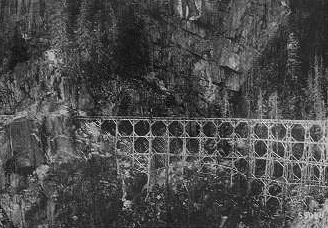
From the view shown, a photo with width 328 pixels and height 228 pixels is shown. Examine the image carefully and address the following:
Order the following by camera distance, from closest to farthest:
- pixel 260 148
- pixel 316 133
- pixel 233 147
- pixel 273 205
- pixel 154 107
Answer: pixel 316 133, pixel 273 205, pixel 233 147, pixel 260 148, pixel 154 107

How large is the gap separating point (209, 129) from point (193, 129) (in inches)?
24.8

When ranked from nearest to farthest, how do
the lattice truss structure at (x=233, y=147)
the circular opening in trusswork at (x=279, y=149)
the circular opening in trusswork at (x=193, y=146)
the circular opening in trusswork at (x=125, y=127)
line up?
1. the lattice truss structure at (x=233, y=147)
2. the circular opening in trusswork at (x=279, y=149)
3. the circular opening in trusswork at (x=193, y=146)
4. the circular opening in trusswork at (x=125, y=127)

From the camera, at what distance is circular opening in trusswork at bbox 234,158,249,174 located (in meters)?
21.1

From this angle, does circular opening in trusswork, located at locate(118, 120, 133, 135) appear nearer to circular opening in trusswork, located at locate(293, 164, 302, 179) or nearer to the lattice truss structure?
the lattice truss structure

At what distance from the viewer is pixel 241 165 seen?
21.2 meters

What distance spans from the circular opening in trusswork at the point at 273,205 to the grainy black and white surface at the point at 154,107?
0.05 m

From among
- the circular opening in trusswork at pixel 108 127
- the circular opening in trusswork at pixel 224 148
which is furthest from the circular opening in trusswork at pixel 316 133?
the circular opening in trusswork at pixel 108 127

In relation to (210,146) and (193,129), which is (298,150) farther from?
(193,129)

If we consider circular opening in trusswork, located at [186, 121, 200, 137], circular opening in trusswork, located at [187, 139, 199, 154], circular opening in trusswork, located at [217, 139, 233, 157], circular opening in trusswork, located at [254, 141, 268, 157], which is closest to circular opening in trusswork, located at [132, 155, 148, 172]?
circular opening in trusswork, located at [187, 139, 199, 154]

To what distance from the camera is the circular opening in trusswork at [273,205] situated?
20562mm

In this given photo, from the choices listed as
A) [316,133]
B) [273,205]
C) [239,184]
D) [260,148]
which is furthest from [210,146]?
[316,133]

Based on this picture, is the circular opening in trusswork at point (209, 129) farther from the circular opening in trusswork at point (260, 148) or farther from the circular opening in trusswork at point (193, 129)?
the circular opening in trusswork at point (260, 148)

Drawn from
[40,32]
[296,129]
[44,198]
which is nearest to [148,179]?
[44,198]

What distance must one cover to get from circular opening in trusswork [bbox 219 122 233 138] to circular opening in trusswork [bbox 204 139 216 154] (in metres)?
0.44
